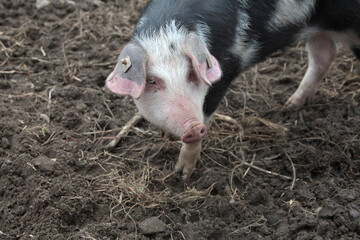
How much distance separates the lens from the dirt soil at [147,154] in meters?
3.50

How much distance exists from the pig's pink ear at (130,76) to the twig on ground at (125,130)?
1219 millimetres

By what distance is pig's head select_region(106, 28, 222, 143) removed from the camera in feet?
10.3

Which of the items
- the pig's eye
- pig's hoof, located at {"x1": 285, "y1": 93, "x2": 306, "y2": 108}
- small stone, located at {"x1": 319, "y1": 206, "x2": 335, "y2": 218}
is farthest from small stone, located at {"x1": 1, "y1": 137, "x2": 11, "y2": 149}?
pig's hoof, located at {"x1": 285, "y1": 93, "x2": 306, "y2": 108}

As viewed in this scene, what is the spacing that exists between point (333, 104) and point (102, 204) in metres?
2.61

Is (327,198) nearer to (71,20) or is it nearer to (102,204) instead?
(102,204)

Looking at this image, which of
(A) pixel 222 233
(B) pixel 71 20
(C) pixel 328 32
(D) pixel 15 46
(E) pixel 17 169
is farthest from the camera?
(B) pixel 71 20

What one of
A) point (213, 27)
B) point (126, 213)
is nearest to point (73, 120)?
point (126, 213)

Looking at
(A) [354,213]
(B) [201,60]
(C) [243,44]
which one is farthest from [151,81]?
(A) [354,213]

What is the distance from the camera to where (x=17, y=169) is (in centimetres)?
377

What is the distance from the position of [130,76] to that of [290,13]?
1.62 metres

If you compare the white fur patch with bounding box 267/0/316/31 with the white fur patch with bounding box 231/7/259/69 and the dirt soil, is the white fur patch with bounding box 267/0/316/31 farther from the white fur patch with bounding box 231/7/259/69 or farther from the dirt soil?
the dirt soil

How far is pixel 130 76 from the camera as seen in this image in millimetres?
3133

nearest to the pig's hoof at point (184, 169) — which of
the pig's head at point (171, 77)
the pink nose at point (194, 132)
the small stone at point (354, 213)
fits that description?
the pig's head at point (171, 77)

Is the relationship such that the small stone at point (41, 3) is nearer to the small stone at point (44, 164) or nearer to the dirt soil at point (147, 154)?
the dirt soil at point (147, 154)
